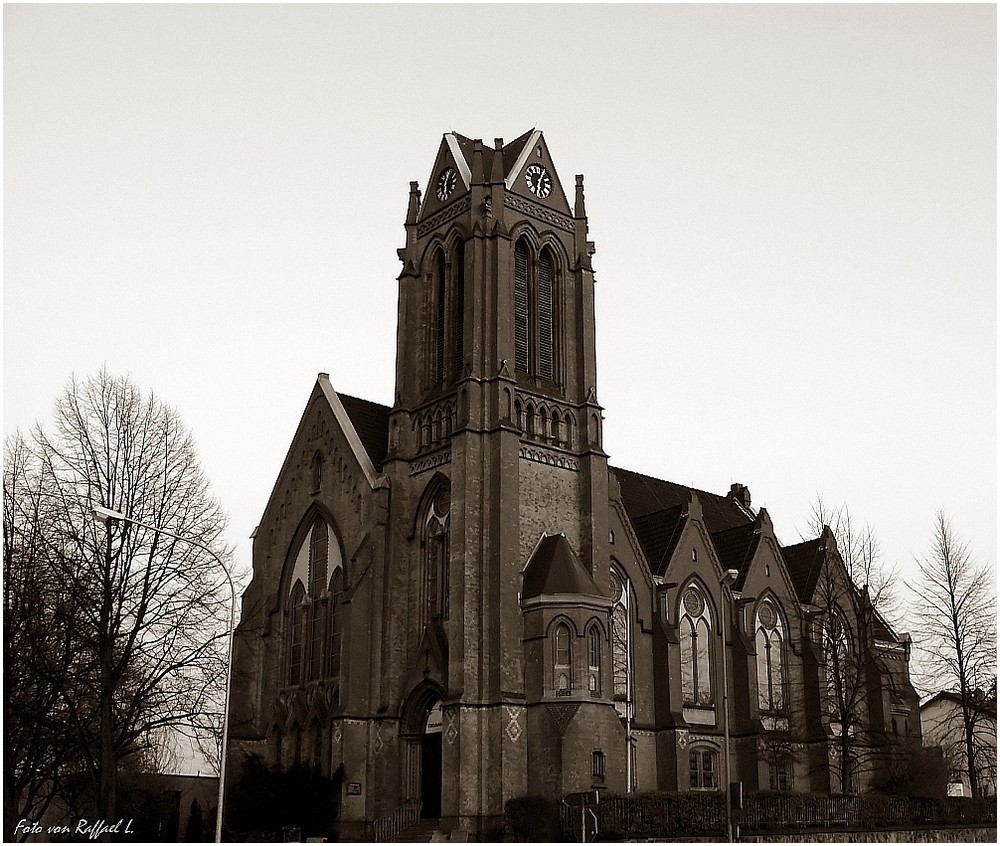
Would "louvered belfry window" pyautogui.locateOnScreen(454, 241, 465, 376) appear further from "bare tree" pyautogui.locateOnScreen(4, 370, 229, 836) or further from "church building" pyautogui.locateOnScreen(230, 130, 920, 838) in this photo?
"bare tree" pyautogui.locateOnScreen(4, 370, 229, 836)

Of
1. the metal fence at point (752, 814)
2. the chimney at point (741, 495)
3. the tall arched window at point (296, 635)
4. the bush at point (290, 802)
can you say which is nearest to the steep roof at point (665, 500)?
the chimney at point (741, 495)

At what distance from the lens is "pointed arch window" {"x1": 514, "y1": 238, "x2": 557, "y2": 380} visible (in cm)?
4919

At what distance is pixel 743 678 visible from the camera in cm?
5275

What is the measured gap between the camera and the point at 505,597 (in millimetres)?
42938

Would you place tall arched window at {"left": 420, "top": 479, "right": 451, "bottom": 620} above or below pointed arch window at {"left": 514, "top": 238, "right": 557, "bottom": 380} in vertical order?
below

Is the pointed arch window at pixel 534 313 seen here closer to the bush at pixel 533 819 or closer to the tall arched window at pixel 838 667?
the tall arched window at pixel 838 667

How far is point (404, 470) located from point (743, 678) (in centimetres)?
1810

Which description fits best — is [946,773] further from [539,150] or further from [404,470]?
[539,150]

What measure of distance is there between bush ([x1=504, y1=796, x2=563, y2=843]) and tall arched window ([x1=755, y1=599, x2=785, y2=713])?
17685 millimetres

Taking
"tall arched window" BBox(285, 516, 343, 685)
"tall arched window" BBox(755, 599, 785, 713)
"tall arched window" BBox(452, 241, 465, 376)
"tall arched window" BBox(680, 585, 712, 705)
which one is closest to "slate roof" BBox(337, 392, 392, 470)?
"tall arched window" BBox(285, 516, 343, 685)

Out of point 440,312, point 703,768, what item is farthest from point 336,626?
point 703,768

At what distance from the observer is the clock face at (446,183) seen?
52406 millimetres

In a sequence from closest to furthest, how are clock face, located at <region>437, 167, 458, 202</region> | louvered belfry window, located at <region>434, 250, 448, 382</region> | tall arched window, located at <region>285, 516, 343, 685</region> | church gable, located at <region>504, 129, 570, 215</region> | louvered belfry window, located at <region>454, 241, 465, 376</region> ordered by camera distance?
louvered belfry window, located at <region>454, 241, 465, 376</region> < tall arched window, located at <region>285, 516, 343, 685</region> < louvered belfry window, located at <region>434, 250, 448, 382</region> < church gable, located at <region>504, 129, 570, 215</region> < clock face, located at <region>437, 167, 458, 202</region>

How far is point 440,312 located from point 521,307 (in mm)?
3733
